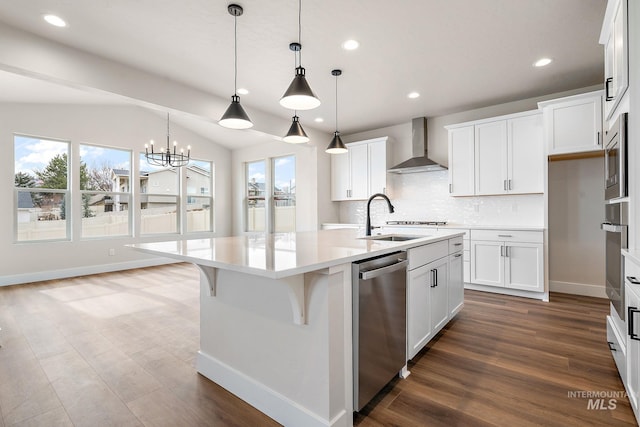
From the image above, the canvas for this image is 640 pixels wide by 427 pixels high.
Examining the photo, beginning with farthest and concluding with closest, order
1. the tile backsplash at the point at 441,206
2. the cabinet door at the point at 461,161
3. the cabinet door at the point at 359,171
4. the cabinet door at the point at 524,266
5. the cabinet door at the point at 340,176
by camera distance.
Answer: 1. the cabinet door at the point at 340,176
2. the cabinet door at the point at 359,171
3. the cabinet door at the point at 461,161
4. the tile backsplash at the point at 441,206
5. the cabinet door at the point at 524,266

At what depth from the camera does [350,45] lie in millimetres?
2904

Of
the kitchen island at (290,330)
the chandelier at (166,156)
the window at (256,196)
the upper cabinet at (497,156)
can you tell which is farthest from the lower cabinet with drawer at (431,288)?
the window at (256,196)

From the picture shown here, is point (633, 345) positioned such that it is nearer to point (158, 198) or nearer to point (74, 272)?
point (74, 272)

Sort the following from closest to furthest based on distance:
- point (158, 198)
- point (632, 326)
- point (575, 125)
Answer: point (632, 326) < point (575, 125) < point (158, 198)

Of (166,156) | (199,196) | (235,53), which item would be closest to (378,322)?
(235,53)

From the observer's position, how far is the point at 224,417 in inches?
64.7

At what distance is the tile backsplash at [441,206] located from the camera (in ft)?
14.2

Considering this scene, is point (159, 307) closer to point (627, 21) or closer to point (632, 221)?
point (632, 221)

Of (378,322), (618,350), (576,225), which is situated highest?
(576,225)

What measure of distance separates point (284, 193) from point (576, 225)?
17.2ft

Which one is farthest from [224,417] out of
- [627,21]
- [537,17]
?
[537,17]

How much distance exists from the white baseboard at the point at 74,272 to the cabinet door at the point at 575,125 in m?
7.19

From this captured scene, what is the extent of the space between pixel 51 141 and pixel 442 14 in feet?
20.8

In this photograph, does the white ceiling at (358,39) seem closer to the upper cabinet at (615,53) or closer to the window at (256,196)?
the upper cabinet at (615,53)
